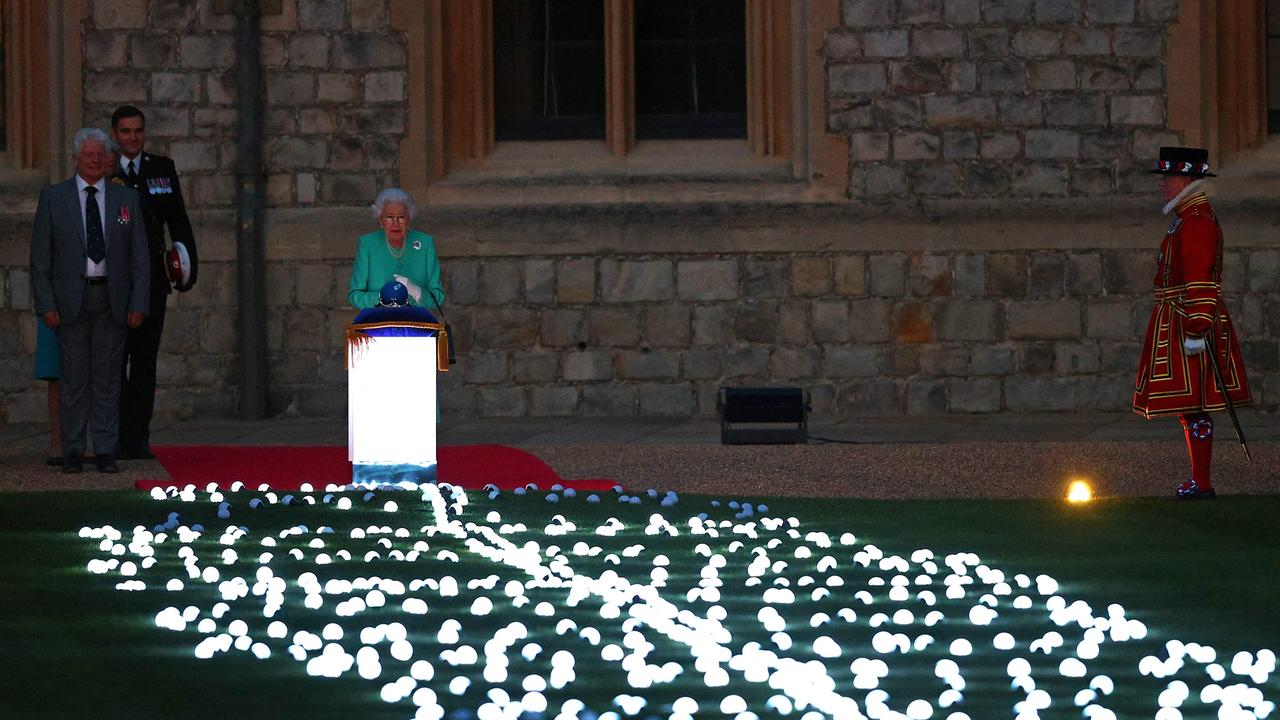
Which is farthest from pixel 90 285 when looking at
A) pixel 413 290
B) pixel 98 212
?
pixel 413 290

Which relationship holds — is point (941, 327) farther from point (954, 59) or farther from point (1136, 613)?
point (1136, 613)

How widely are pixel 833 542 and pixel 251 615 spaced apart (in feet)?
7.88

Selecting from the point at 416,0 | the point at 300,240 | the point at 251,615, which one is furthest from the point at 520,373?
the point at 251,615

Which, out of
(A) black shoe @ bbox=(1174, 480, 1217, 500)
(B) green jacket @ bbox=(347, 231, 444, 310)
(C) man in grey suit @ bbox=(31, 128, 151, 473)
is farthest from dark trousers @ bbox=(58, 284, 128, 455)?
(A) black shoe @ bbox=(1174, 480, 1217, 500)

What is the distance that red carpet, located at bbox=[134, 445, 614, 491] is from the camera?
9133 millimetres

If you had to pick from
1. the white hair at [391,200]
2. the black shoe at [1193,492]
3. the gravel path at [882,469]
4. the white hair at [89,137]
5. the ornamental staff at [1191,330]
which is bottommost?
the black shoe at [1193,492]

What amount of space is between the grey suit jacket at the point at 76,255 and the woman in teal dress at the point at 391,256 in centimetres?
116

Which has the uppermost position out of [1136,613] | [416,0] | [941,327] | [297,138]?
[416,0]

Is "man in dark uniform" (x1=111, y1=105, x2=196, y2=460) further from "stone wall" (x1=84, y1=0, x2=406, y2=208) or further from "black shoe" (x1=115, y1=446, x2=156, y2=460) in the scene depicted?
"stone wall" (x1=84, y1=0, x2=406, y2=208)

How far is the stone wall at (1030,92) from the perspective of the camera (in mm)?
12898

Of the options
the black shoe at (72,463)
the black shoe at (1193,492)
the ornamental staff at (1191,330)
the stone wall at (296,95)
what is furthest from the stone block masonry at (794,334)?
the black shoe at (1193,492)

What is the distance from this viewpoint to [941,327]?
13.0 m

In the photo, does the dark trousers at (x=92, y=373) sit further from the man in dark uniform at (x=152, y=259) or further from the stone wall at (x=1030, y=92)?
the stone wall at (x=1030, y=92)

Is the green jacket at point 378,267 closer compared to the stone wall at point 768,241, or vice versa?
the green jacket at point 378,267
